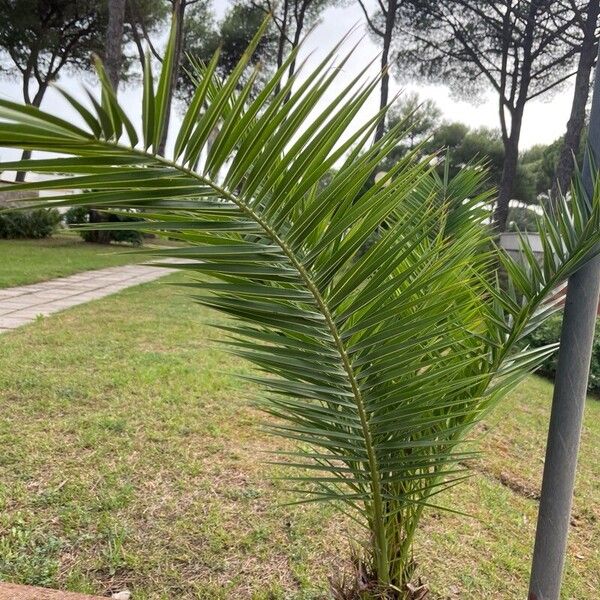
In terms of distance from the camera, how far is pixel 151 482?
2.14 meters

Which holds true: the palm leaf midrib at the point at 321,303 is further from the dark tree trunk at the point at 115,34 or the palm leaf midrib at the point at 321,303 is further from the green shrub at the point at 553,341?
the dark tree trunk at the point at 115,34

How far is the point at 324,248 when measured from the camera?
80 centimetres

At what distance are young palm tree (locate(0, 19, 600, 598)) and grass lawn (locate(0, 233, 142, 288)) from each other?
15.2 ft

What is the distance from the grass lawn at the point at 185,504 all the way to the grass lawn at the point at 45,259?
2.59 metres

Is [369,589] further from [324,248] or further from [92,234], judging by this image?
[92,234]

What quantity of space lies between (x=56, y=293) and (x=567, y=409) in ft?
19.4

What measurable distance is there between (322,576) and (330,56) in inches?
62.9

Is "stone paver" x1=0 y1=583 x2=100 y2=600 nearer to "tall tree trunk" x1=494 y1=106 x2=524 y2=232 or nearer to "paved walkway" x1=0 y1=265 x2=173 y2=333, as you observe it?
"paved walkway" x1=0 y1=265 x2=173 y2=333

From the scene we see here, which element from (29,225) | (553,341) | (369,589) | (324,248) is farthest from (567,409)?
(29,225)

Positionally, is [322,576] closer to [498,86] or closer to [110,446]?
[110,446]

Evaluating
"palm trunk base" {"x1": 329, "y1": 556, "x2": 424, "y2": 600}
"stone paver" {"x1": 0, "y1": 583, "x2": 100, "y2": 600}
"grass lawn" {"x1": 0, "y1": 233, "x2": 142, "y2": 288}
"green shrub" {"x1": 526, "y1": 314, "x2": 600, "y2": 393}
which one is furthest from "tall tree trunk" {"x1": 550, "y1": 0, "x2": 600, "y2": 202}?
"stone paver" {"x1": 0, "y1": 583, "x2": 100, "y2": 600}

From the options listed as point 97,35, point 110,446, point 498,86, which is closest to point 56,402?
point 110,446

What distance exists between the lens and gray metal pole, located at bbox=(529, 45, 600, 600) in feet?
3.69

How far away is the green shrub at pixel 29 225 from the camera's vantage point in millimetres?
11094
